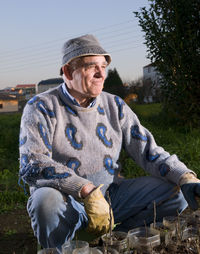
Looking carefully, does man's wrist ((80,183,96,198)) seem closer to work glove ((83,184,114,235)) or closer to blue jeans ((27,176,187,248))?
work glove ((83,184,114,235))

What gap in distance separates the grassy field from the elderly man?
1909 millimetres

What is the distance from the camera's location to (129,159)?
19.3 ft

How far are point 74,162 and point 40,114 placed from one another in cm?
41

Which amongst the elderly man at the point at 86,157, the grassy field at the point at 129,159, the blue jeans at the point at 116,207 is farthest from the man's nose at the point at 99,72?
the grassy field at the point at 129,159

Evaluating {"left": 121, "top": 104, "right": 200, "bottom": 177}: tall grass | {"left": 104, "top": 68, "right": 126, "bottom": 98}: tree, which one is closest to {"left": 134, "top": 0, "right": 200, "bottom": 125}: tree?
{"left": 121, "top": 104, "right": 200, "bottom": 177}: tall grass

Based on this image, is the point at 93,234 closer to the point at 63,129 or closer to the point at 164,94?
the point at 63,129

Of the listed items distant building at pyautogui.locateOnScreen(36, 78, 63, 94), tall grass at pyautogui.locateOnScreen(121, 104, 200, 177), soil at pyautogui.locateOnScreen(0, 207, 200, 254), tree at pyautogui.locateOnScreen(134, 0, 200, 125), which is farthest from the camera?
distant building at pyautogui.locateOnScreen(36, 78, 63, 94)

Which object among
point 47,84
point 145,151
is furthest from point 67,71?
point 47,84

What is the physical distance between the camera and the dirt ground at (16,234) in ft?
10.0

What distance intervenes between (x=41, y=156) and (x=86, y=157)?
390 mm

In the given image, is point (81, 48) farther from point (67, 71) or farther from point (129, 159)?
point (129, 159)

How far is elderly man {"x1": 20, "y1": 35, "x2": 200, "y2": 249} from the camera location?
2246mm

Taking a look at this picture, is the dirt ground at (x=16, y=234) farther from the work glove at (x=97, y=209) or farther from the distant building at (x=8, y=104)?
the distant building at (x=8, y=104)

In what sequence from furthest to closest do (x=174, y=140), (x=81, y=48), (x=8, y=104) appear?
(x=8, y=104) < (x=174, y=140) < (x=81, y=48)
